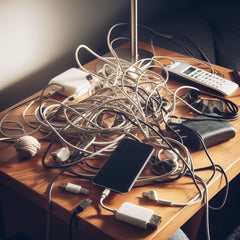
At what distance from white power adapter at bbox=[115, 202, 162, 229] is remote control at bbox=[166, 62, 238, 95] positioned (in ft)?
1.41

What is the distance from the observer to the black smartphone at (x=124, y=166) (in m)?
0.58

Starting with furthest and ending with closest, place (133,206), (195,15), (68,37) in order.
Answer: (195,15)
(68,37)
(133,206)

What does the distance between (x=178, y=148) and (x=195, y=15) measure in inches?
40.6

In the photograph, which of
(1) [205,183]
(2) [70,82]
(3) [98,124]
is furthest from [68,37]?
(1) [205,183]

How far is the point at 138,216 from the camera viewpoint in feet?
1.74

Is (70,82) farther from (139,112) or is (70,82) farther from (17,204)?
(17,204)

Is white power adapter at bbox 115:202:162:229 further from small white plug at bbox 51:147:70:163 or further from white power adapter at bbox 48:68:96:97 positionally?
white power adapter at bbox 48:68:96:97

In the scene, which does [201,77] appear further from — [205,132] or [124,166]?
[124,166]

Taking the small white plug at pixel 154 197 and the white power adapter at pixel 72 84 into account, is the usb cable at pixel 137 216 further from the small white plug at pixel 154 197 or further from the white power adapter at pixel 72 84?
the white power adapter at pixel 72 84

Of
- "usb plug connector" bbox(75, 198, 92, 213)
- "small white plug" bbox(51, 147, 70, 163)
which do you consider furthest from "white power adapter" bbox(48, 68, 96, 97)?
"usb plug connector" bbox(75, 198, 92, 213)

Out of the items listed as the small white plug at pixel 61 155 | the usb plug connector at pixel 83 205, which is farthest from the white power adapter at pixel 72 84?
the usb plug connector at pixel 83 205

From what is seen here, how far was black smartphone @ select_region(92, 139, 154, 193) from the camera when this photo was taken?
58 cm

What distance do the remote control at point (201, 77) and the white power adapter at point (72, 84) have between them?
227 mm

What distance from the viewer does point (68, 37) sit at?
106cm
